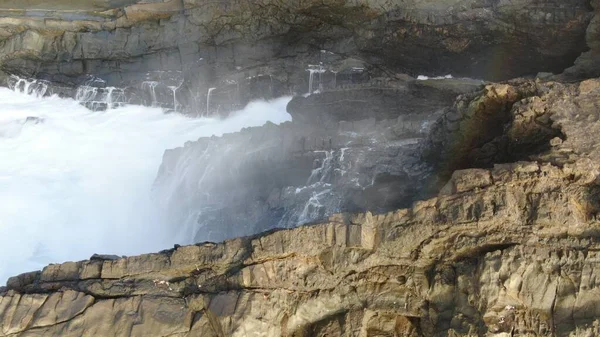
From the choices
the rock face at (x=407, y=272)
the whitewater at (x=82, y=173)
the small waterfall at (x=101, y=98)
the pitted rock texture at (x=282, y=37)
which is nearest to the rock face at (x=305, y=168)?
the whitewater at (x=82, y=173)

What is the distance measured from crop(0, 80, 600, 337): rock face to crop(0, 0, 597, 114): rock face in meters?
9.62

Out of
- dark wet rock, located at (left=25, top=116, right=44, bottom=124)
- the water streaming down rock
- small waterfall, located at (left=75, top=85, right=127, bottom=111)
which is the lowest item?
the water streaming down rock

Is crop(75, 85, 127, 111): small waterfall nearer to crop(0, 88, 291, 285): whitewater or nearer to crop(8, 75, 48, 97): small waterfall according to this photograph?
crop(0, 88, 291, 285): whitewater

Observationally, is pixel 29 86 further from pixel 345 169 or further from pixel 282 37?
pixel 345 169

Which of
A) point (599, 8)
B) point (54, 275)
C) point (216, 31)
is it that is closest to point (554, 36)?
point (599, 8)

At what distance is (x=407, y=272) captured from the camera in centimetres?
898

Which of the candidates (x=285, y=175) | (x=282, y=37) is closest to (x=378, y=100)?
(x=282, y=37)

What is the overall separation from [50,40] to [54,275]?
48.7 ft

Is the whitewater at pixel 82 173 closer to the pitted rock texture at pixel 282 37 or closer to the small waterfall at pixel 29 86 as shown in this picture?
the small waterfall at pixel 29 86

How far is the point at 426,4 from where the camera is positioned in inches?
757

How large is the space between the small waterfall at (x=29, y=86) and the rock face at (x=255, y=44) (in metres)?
0.37

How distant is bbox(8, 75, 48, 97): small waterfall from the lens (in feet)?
72.4

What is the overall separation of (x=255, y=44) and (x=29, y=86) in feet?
26.9

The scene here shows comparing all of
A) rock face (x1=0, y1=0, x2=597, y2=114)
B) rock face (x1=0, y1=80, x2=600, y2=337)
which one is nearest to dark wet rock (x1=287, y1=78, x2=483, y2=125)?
rock face (x1=0, y1=0, x2=597, y2=114)
